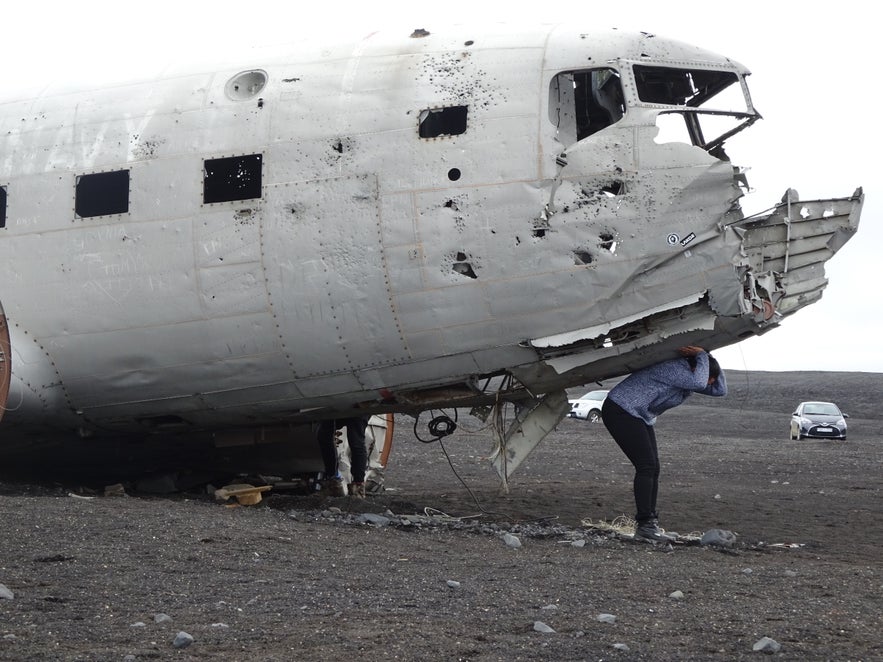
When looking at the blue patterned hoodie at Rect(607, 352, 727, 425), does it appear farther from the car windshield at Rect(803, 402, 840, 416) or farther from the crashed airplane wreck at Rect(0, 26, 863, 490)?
the car windshield at Rect(803, 402, 840, 416)

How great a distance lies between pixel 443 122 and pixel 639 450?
3686 mm

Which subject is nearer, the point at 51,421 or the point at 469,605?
the point at 469,605

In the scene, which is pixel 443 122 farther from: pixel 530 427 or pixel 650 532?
pixel 650 532

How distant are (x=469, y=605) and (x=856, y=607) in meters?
2.47

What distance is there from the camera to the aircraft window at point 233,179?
10.6 meters

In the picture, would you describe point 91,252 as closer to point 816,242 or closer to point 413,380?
point 413,380

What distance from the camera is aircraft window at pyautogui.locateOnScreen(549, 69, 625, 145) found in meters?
10.1

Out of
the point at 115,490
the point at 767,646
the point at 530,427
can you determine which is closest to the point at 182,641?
the point at 767,646

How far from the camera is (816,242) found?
1005 centimetres

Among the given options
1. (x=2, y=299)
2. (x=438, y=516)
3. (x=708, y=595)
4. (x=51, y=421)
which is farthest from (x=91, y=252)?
(x=708, y=595)

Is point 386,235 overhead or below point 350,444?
overhead

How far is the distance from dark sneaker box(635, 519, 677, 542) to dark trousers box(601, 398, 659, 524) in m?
0.04

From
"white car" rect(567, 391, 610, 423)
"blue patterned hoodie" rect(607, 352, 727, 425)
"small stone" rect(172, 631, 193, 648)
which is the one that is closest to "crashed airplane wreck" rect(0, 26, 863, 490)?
"blue patterned hoodie" rect(607, 352, 727, 425)

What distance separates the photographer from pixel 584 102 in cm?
1030
